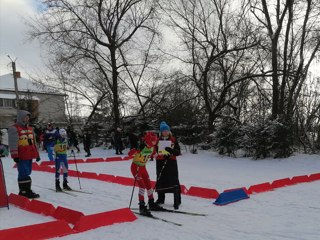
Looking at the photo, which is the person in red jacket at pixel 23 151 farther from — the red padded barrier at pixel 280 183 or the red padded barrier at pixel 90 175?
the red padded barrier at pixel 280 183

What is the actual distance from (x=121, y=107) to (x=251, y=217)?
892 inches

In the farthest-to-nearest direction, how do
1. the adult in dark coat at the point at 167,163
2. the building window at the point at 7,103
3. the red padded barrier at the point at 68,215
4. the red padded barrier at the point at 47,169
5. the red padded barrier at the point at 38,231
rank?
the building window at the point at 7,103, the red padded barrier at the point at 47,169, the adult in dark coat at the point at 167,163, the red padded barrier at the point at 68,215, the red padded barrier at the point at 38,231

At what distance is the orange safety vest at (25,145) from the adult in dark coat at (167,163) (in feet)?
9.65

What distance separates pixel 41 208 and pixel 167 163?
2486 mm

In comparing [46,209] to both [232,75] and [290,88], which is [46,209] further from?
[232,75]

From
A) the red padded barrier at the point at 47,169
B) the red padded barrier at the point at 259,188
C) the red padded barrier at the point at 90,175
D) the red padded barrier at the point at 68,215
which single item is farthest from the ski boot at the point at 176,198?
the red padded barrier at the point at 47,169

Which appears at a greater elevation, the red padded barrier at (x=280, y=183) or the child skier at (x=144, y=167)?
the child skier at (x=144, y=167)

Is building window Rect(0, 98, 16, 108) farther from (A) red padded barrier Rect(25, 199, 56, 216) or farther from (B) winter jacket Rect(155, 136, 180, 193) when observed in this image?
(B) winter jacket Rect(155, 136, 180, 193)

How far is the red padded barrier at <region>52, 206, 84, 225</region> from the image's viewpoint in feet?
19.8

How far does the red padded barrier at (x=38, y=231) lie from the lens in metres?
5.12

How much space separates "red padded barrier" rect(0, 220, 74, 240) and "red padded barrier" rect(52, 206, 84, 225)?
409mm

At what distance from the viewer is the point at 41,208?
6.93 m

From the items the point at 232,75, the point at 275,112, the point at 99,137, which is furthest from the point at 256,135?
the point at 99,137

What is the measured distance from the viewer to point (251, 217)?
6.54 metres
